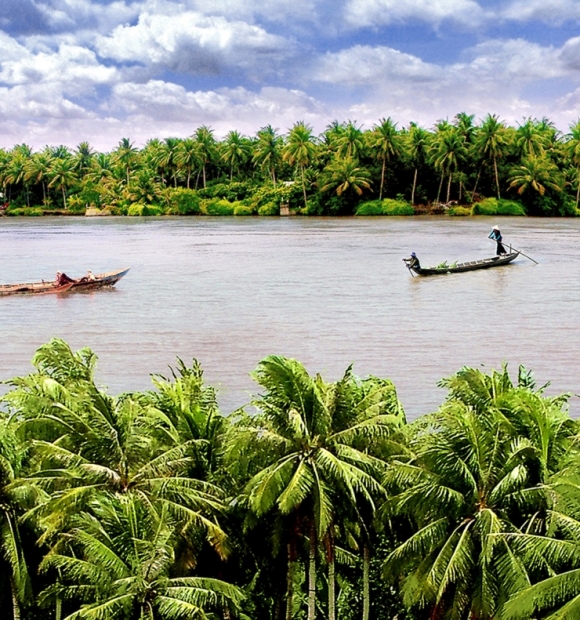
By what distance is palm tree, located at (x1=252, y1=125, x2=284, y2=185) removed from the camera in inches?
3504

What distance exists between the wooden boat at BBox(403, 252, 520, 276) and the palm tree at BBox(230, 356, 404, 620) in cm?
2608

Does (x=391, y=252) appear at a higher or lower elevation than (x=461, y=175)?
lower

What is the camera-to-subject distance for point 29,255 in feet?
177

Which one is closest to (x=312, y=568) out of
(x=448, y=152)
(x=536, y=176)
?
(x=448, y=152)

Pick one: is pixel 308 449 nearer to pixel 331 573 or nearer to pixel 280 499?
pixel 280 499

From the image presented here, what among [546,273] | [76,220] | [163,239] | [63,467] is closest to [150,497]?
[63,467]

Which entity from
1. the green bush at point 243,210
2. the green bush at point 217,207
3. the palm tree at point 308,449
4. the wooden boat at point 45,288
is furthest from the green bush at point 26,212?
the palm tree at point 308,449

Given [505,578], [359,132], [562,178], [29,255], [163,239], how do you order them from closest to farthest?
[505,578], [29,255], [163,239], [562,178], [359,132]

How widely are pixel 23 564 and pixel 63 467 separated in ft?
4.72

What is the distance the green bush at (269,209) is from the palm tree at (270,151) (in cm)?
497

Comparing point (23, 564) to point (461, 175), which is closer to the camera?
point (23, 564)

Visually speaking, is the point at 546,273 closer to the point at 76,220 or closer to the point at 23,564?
the point at 23,564

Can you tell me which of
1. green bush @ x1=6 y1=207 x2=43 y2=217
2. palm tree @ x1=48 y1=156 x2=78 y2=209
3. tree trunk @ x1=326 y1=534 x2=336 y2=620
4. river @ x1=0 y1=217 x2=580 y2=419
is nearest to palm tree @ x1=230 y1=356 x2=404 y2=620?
tree trunk @ x1=326 y1=534 x2=336 y2=620

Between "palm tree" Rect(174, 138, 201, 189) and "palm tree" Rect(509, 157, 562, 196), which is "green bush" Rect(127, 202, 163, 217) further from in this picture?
"palm tree" Rect(509, 157, 562, 196)
